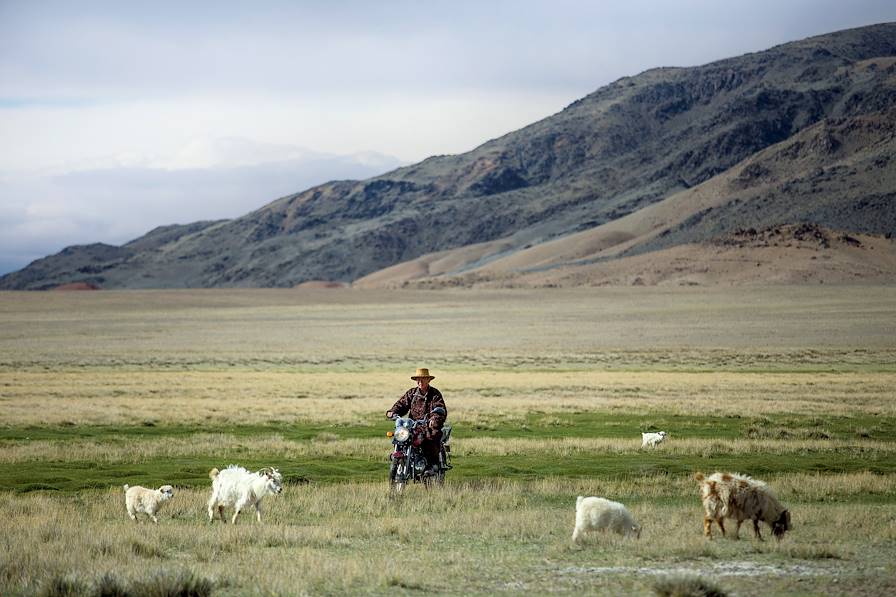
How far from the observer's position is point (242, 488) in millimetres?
15211

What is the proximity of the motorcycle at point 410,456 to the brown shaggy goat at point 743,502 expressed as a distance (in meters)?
5.53

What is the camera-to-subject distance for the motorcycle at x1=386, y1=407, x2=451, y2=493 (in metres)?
17.8

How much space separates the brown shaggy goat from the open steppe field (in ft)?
1.12

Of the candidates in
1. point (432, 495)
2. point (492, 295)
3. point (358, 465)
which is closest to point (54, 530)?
point (432, 495)

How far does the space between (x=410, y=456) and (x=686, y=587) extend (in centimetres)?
860

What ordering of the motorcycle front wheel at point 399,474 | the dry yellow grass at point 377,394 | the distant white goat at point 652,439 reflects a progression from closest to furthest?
the motorcycle front wheel at point 399,474
the distant white goat at point 652,439
the dry yellow grass at point 377,394

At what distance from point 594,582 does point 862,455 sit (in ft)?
52.6

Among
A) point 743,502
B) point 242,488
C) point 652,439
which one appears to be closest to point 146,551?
point 242,488

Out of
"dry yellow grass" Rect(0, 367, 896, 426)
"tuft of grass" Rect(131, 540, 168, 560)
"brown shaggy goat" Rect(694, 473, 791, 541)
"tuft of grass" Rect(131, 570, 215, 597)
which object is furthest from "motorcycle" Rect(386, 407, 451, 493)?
"dry yellow grass" Rect(0, 367, 896, 426)

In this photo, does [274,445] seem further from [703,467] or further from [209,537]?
Answer: [209,537]

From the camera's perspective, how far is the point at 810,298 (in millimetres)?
137250

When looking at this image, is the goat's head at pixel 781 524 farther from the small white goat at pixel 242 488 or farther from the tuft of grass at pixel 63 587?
the tuft of grass at pixel 63 587

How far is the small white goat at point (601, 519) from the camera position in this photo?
44.7ft

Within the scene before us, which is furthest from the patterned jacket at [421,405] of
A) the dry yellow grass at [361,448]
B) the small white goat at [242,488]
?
Result: the dry yellow grass at [361,448]
